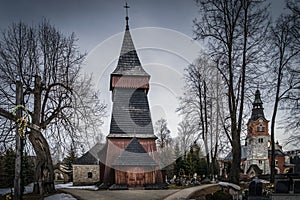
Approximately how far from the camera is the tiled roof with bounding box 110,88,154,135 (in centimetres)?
2983

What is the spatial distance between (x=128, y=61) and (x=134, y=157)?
10.4 m

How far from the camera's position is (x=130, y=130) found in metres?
29.7

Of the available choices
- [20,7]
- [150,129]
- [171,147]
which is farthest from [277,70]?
[171,147]

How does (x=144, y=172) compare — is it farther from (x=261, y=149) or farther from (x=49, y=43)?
(x=261, y=149)

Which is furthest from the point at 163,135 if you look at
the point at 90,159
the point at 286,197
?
the point at 286,197

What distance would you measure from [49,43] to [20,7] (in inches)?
198

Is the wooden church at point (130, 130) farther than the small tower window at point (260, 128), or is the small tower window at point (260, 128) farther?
the small tower window at point (260, 128)

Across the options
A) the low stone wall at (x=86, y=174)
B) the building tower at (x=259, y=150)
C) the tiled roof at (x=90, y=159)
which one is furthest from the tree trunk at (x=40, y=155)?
the building tower at (x=259, y=150)

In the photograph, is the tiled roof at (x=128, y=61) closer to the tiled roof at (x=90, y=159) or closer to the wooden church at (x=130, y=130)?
the wooden church at (x=130, y=130)

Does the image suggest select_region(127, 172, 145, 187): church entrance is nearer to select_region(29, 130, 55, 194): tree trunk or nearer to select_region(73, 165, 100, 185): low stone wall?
select_region(29, 130, 55, 194): tree trunk

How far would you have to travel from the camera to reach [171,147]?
2197 inches

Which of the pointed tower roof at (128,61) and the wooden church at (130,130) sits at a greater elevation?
the pointed tower roof at (128,61)

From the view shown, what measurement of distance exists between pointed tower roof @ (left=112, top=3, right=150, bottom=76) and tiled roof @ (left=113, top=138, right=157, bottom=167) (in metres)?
7.57

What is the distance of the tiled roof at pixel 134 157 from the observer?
2647 cm
